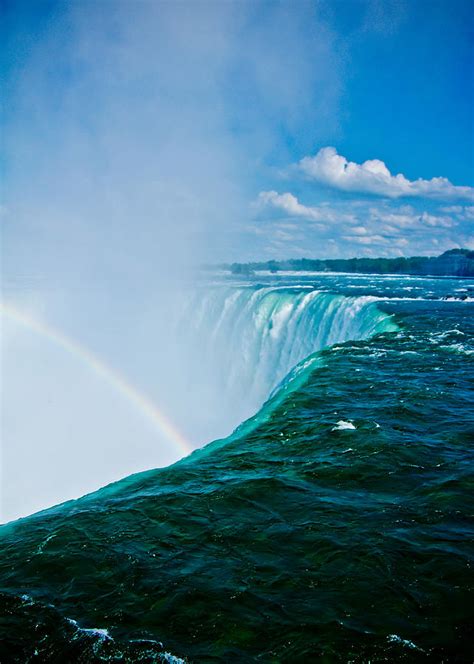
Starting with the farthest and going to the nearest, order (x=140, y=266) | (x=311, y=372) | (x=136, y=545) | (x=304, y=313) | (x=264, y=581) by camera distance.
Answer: (x=140, y=266), (x=304, y=313), (x=311, y=372), (x=136, y=545), (x=264, y=581)

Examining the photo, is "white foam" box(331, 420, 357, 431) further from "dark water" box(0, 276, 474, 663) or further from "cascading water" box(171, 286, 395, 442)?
"cascading water" box(171, 286, 395, 442)

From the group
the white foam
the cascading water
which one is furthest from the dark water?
the cascading water

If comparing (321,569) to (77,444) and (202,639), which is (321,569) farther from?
(77,444)

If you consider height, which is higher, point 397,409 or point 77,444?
point 397,409

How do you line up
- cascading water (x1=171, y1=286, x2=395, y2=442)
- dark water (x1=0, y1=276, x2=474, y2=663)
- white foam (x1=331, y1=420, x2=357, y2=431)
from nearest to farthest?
1. dark water (x1=0, y1=276, x2=474, y2=663)
2. white foam (x1=331, y1=420, x2=357, y2=431)
3. cascading water (x1=171, y1=286, x2=395, y2=442)

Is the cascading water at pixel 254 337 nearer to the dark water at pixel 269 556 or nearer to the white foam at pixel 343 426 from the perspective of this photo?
the white foam at pixel 343 426

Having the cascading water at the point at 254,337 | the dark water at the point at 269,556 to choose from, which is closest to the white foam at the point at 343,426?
the dark water at the point at 269,556

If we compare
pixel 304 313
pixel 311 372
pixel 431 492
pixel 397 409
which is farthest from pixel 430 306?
pixel 431 492
